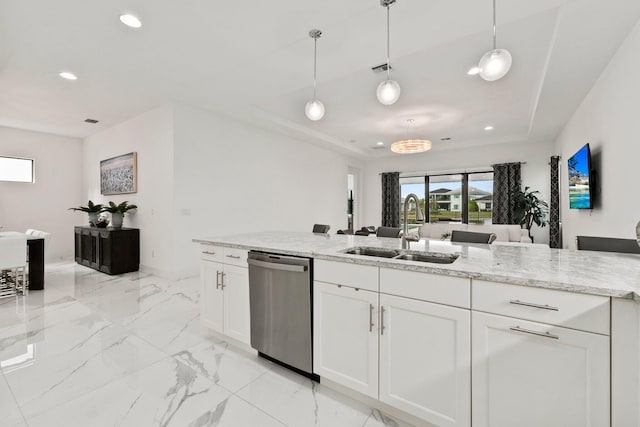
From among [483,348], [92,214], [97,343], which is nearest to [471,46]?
[483,348]

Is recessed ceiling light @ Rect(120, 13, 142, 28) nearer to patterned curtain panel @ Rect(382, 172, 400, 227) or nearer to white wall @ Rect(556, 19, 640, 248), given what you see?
white wall @ Rect(556, 19, 640, 248)

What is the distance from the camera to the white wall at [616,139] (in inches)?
89.8

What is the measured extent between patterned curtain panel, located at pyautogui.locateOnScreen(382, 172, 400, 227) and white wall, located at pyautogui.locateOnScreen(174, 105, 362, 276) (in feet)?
6.28

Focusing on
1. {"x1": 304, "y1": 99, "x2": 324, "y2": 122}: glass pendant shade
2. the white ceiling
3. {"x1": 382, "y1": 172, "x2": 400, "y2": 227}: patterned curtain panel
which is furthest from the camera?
{"x1": 382, "y1": 172, "x2": 400, "y2": 227}: patterned curtain panel

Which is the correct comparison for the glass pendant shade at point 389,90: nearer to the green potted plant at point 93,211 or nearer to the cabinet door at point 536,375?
the cabinet door at point 536,375

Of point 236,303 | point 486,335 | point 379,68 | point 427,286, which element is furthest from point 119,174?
point 486,335

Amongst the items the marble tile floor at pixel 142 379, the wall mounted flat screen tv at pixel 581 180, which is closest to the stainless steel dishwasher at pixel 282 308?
the marble tile floor at pixel 142 379

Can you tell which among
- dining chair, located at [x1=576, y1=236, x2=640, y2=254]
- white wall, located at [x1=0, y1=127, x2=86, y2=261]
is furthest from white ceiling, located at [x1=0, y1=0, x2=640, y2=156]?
dining chair, located at [x1=576, y1=236, x2=640, y2=254]

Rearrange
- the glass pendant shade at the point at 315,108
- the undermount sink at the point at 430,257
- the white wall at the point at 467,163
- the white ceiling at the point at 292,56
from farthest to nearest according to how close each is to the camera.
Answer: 1. the white wall at the point at 467,163
2. the glass pendant shade at the point at 315,108
3. the white ceiling at the point at 292,56
4. the undermount sink at the point at 430,257

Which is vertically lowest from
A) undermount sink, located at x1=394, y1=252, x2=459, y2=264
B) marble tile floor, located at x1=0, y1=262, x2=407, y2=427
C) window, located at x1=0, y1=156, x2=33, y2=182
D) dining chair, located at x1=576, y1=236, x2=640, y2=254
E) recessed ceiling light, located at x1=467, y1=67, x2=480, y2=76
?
marble tile floor, located at x1=0, y1=262, x2=407, y2=427

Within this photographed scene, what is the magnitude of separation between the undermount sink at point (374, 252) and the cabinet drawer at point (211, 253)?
1.04m

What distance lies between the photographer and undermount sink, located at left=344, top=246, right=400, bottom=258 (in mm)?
1835

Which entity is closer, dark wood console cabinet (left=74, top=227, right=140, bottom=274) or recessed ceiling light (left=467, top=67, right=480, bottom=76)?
recessed ceiling light (left=467, top=67, right=480, bottom=76)

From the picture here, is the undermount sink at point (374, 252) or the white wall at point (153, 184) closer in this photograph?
the undermount sink at point (374, 252)
